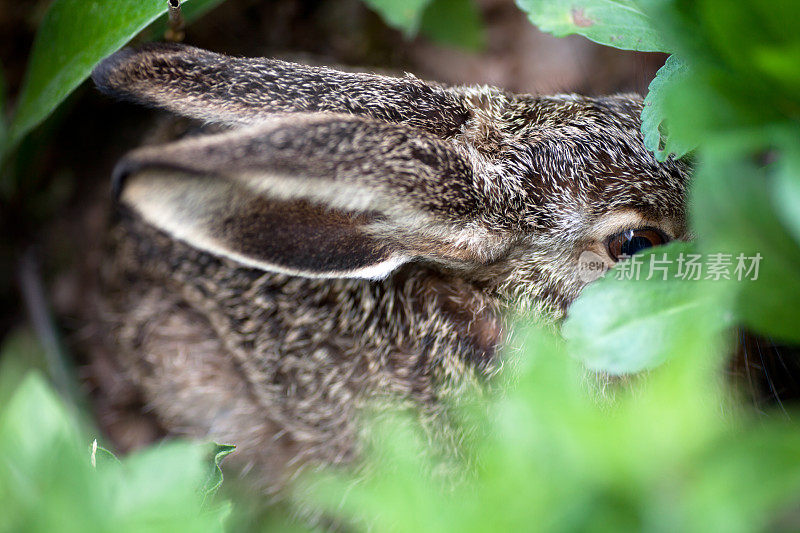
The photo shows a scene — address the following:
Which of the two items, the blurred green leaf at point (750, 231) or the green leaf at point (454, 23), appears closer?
the blurred green leaf at point (750, 231)

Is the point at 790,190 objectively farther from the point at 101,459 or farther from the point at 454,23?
the point at 454,23

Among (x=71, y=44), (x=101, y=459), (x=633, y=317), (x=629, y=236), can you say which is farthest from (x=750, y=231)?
(x=71, y=44)

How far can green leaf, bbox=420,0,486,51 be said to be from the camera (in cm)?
321

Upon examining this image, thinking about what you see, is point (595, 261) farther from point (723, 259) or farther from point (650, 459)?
point (650, 459)

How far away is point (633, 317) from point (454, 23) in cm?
219

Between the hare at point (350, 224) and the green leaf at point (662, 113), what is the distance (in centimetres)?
45

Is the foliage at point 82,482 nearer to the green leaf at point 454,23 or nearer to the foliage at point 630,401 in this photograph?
the foliage at point 630,401

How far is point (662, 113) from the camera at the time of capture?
1.60 m

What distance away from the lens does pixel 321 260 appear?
2037 millimetres

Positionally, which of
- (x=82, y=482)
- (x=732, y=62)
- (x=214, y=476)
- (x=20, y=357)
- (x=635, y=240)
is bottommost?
(x=20, y=357)

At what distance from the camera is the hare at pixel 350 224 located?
1.95 meters

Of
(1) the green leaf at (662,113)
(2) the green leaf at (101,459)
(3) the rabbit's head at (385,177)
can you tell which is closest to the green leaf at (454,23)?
(3) the rabbit's head at (385,177)

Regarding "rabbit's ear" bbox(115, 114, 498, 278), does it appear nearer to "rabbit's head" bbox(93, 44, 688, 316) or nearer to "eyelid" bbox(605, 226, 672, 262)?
"rabbit's head" bbox(93, 44, 688, 316)

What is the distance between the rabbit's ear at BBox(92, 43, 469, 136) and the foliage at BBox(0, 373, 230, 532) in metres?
0.83
